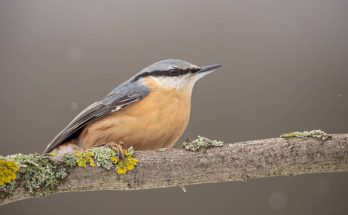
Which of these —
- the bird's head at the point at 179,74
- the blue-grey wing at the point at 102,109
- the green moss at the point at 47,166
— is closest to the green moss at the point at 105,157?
the green moss at the point at 47,166

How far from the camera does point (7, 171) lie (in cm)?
224

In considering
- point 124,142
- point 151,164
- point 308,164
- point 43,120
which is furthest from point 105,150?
point 43,120

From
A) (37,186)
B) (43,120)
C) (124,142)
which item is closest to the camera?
(37,186)

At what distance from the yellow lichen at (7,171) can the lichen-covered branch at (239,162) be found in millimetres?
459

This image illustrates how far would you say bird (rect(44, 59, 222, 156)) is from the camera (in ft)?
10.0

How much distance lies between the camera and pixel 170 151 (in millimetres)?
2629

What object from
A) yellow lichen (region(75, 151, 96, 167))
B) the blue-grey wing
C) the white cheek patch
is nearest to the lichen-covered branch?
yellow lichen (region(75, 151, 96, 167))

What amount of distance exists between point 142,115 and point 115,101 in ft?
0.78

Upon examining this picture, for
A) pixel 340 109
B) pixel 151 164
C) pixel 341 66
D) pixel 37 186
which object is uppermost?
pixel 341 66

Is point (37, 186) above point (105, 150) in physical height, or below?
below

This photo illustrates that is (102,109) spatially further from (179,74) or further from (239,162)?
(239,162)

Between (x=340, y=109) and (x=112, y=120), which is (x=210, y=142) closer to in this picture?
(x=112, y=120)

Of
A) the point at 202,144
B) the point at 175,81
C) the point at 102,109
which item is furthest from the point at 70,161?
the point at 175,81

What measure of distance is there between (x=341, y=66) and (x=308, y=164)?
189cm
